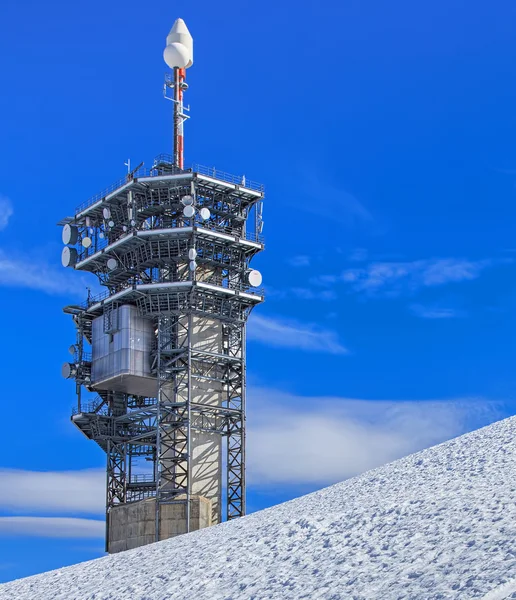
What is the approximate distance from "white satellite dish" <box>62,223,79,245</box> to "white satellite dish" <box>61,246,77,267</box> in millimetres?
724

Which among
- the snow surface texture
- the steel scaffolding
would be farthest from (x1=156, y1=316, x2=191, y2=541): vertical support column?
the snow surface texture

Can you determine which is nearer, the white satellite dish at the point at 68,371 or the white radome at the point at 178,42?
the white satellite dish at the point at 68,371

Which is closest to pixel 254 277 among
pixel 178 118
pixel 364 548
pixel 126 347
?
pixel 126 347

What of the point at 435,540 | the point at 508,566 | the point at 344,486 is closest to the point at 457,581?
the point at 508,566

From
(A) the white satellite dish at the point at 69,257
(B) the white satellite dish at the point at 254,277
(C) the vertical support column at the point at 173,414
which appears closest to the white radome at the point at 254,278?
(B) the white satellite dish at the point at 254,277

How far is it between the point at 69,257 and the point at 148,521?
24689 mm

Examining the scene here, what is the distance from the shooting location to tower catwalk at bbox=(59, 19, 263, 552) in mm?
75812

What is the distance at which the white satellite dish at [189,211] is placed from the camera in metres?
76.2

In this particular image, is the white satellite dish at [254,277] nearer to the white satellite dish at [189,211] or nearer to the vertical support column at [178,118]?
the white satellite dish at [189,211]

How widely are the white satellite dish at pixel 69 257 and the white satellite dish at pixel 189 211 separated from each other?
14.0m

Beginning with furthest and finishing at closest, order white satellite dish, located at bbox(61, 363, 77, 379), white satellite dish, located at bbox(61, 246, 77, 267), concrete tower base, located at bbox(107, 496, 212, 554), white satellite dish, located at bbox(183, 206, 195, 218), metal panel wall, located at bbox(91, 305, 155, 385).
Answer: white satellite dish, located at bbox(61, 246, 77, 267) → white satellite dish, located at bbox(61, 363, 77, 379) → metal panel wall, located at bbox(91, 305, 155, 385) → white satellite dish, located at bbox(183, 206, 195, 218) → concrete tower base, located at bbox(107, 496, 212, 554)

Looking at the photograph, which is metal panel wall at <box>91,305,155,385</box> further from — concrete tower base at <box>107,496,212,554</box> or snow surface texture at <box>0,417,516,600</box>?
snow surface texture at <box>0,417,516,600</box>

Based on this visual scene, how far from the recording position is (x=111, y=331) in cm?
7888

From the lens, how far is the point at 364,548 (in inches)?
1204
